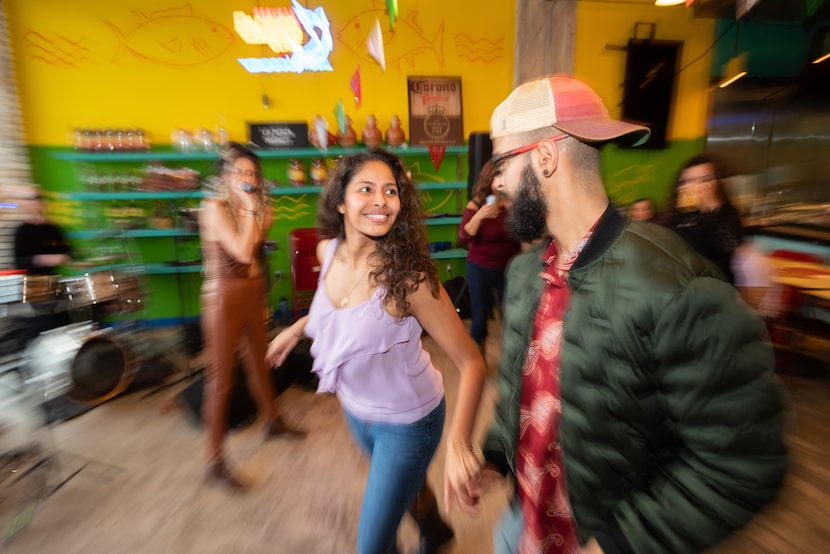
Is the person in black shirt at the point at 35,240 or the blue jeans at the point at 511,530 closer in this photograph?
Result: the blue jeans at the point at 511,530

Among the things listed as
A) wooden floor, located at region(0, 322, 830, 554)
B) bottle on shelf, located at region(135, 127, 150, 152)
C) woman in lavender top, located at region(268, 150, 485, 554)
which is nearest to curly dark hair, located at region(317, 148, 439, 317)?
woman in lavender top, located at region(268, 150, 485, 554)

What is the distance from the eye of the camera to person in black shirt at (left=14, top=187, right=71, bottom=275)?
399 centimetres

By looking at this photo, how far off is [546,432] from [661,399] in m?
0.29

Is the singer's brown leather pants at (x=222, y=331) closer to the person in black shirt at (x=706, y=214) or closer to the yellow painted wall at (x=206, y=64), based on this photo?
the person in black shirt at (x=706, y=214)

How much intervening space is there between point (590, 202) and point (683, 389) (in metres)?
0.44

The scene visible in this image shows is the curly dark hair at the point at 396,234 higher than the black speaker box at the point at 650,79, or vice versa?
the black speaker box at the point at 650,79

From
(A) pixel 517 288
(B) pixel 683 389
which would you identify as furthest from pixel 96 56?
(B) pixel 683 389

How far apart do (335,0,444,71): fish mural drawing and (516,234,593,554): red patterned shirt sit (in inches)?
214

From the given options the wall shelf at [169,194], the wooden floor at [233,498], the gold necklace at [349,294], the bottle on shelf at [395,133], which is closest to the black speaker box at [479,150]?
the wall shelf at [169,194]

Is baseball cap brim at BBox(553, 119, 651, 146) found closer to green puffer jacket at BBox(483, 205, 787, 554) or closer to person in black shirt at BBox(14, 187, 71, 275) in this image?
green puffer jacket at BBox(483, 205, 787, 554)

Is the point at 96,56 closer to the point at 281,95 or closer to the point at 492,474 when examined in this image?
the point at 281,95

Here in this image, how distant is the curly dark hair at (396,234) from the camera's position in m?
1.42

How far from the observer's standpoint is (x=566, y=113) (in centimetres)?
97

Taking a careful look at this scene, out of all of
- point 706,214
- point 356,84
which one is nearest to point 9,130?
point 356,84
